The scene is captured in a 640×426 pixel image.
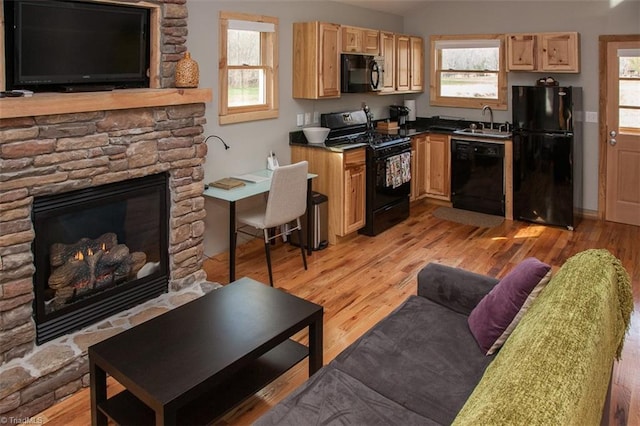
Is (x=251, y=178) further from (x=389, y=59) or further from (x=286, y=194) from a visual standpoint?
(x=389, y=59)

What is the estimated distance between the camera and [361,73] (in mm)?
5453

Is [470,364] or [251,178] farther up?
[251,178]

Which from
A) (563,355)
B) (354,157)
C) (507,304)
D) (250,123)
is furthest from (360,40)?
(563,355)

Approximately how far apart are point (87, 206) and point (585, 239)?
465 centimetres

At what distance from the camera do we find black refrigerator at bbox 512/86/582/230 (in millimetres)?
5457

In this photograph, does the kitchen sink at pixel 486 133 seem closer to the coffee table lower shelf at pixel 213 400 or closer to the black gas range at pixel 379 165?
the black gas range at pixel 379 165

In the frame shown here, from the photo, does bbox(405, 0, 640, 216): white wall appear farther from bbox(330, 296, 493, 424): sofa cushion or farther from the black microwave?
bbox(330, 296, 493, 424): sofa cushion

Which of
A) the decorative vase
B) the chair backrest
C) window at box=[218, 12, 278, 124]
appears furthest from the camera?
window at box=[218, 12, 278, 124]

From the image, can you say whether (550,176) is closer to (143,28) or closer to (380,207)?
(380,207)

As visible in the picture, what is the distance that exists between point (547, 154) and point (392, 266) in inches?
91.8

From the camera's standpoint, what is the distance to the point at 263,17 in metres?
4.66

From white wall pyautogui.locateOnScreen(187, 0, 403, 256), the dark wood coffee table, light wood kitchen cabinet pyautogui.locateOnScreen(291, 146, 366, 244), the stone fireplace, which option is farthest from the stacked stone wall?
light wood kitchen cabinet pyautogui.locateOnScreen(291, 146, 366, 244)

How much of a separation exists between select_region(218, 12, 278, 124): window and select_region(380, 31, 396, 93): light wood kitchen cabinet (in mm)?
1562

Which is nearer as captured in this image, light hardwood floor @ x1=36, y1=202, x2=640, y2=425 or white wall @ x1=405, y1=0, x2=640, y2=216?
light hardwood floor @ x1=36, y1=202, x2=640, y2=425
